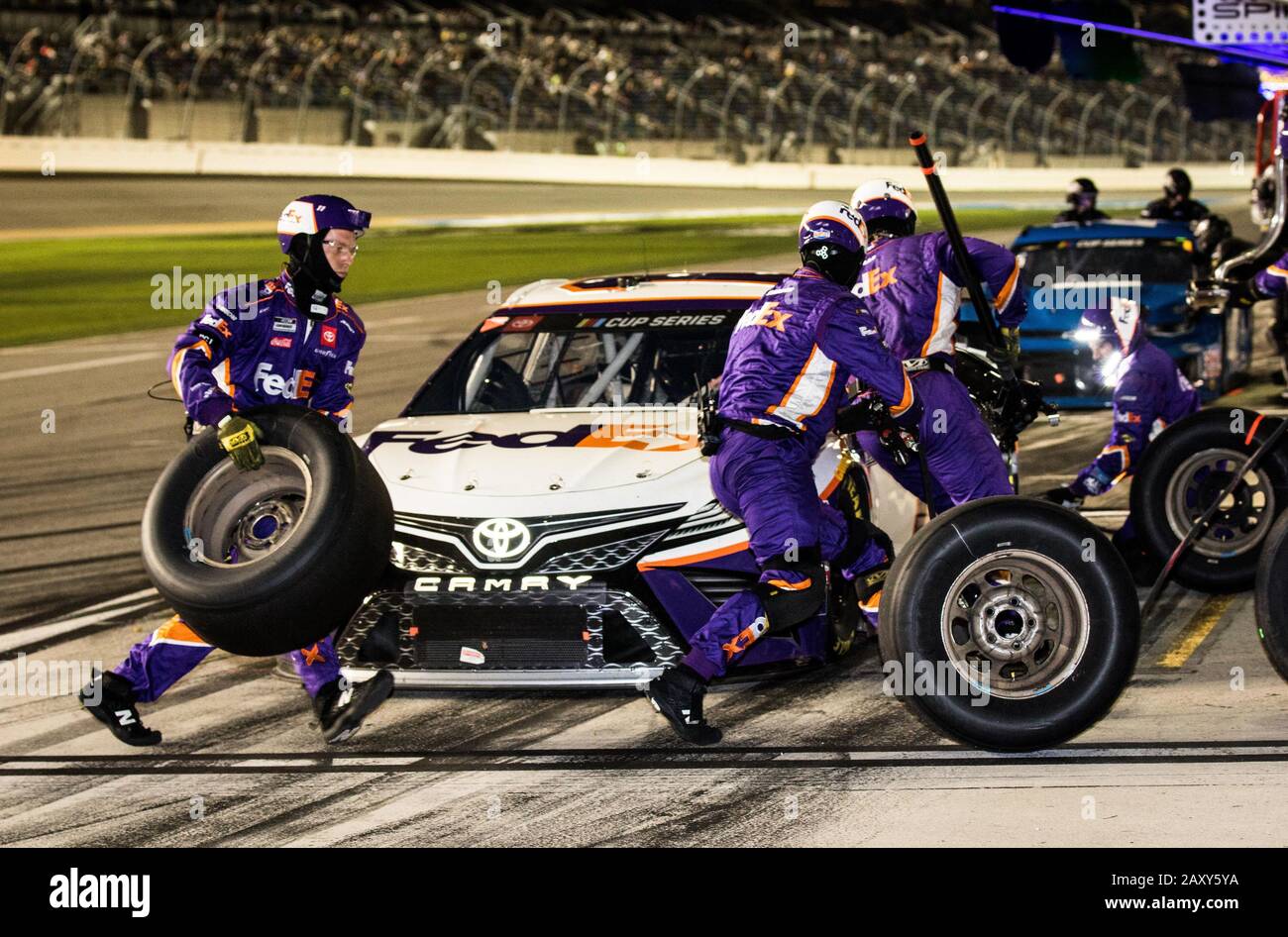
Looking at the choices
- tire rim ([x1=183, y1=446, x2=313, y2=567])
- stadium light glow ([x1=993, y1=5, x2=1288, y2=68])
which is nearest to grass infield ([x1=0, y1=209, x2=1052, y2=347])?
stadium light glow ([x1=993, y1=5, x2=1288, y2=68])

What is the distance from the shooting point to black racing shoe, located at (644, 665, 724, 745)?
19.7 ft

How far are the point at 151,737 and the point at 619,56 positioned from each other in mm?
45207

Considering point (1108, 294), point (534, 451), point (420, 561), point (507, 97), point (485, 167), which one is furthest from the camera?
point (507, 97)

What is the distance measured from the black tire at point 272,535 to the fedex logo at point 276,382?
1.31 feet

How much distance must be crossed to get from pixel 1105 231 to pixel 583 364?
8.43 meters

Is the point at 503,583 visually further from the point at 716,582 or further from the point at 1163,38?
the point at 1163,38

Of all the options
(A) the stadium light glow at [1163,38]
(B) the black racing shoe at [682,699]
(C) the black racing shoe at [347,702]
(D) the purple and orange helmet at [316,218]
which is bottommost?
(C) the black racing shoe at [347,702]

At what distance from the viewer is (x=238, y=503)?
6.25 metres

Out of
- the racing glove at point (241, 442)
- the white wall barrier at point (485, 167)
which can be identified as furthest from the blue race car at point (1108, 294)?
the white wall barrier at point (485, 167)

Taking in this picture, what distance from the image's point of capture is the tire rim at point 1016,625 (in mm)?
5812

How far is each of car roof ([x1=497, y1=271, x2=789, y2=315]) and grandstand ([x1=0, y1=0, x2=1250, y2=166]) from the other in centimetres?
3353

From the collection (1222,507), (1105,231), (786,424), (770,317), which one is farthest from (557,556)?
(1105,231)

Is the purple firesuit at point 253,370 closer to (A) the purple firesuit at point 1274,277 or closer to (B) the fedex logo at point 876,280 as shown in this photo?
(B) the fedex logo at point 876,280
